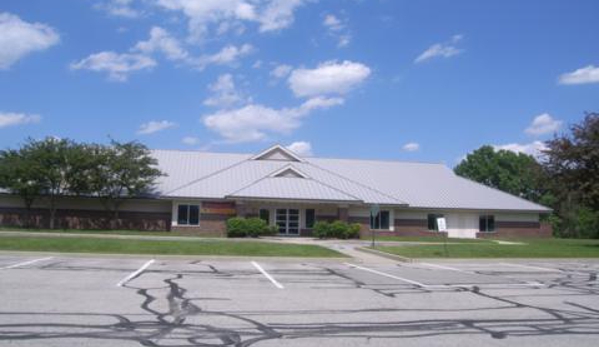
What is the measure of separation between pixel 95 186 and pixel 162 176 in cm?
641

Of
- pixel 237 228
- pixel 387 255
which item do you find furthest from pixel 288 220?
pixel 387 255

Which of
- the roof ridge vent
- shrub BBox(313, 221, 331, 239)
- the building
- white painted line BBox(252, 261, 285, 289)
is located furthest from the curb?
the roof ridge vent

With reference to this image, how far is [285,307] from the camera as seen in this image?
967 centimetres

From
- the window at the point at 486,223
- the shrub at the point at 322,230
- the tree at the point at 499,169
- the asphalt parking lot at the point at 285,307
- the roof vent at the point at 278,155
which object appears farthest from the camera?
the tree at the point at 499,169

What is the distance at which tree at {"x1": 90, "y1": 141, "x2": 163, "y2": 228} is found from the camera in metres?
35.4

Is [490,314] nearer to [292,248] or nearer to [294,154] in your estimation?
[292,248]

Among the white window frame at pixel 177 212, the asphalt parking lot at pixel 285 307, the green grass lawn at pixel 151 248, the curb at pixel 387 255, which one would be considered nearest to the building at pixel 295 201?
the white window frame at pixel 177 212

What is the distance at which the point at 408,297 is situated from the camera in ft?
37.1

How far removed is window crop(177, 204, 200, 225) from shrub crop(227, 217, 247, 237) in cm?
435

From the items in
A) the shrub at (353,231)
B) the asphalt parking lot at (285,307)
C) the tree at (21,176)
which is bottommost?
the asphalt parking lot at (285,307)

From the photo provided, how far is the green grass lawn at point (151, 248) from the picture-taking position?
2045 cm

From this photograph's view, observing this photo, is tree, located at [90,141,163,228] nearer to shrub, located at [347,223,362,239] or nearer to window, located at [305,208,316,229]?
window, located at [305,208,316,229]

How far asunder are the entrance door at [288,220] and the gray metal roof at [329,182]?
5.72ft

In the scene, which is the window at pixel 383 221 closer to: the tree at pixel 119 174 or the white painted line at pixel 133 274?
the tree at pixel 119 174
